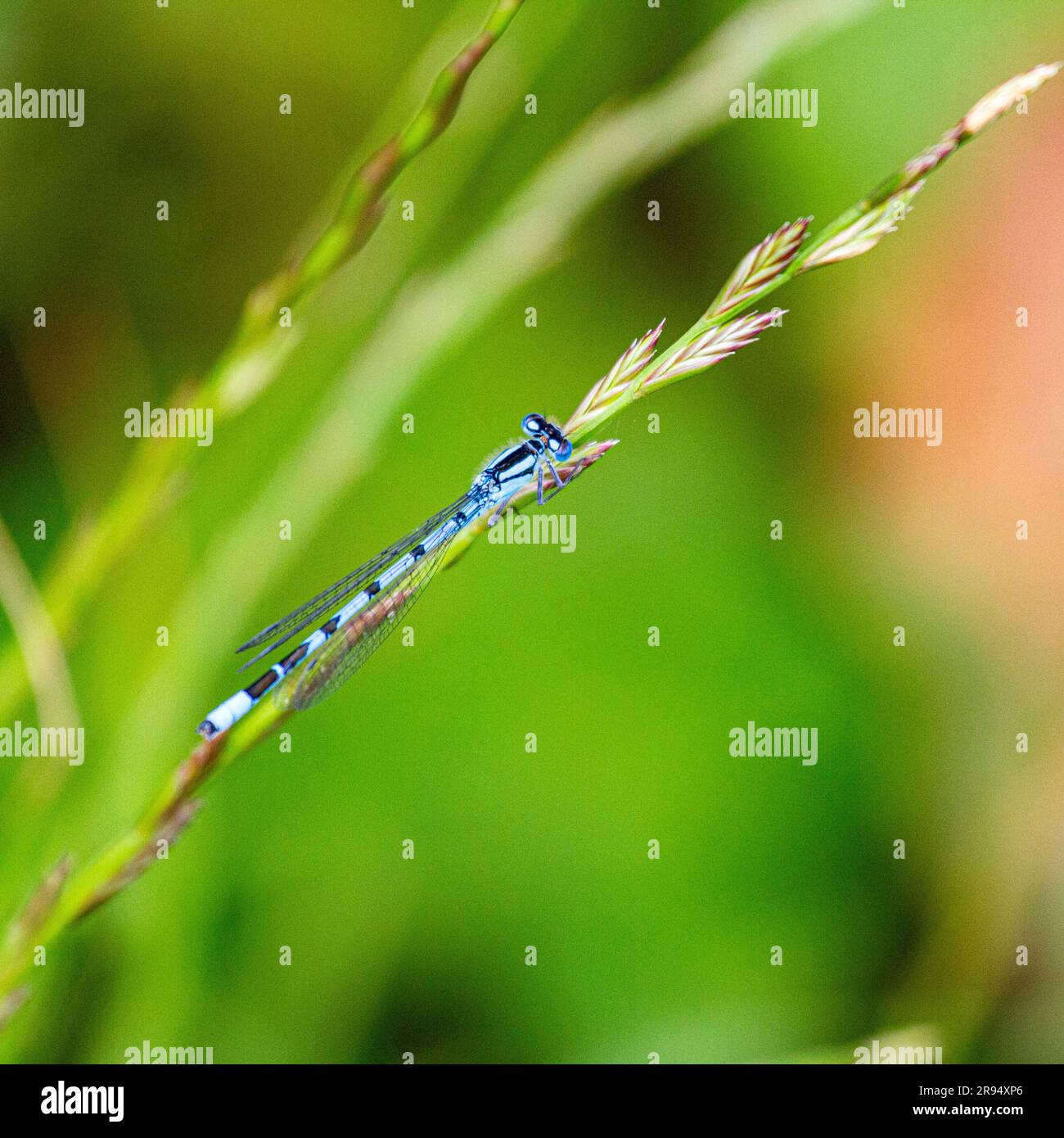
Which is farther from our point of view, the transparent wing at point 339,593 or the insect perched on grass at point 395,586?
the transparent wing at point 339,593

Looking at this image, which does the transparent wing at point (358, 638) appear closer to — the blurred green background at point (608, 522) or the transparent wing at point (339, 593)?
the transparent wing at point (339, 593)

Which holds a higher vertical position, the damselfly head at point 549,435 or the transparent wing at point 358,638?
the damselfly head at point 549,435

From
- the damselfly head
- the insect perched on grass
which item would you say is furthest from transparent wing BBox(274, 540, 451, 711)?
the damselfly head

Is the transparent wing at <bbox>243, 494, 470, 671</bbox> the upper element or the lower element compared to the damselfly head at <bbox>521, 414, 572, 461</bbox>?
lower

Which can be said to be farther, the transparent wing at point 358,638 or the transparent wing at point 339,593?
the transparent wing at point 339,593

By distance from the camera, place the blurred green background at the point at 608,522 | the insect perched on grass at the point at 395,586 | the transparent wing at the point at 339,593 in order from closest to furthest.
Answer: the insect perched on grass at the point at 395,586 < the transparent wing at the point at 339,593 < the blurred green background at the point at 608,522

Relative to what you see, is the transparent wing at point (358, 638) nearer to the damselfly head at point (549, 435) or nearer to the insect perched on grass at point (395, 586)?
the insect perched on grass at point (395, 586)

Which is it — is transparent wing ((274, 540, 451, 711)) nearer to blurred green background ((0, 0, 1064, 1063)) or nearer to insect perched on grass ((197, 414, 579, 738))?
insect perched on grass ((197, 414, 579, 738))

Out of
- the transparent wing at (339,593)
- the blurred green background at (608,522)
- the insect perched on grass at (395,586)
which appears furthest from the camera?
the blurred green background at (608,522)

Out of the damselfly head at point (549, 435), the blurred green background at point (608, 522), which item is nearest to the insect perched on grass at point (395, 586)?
the damselfly head at point (549, 435)
